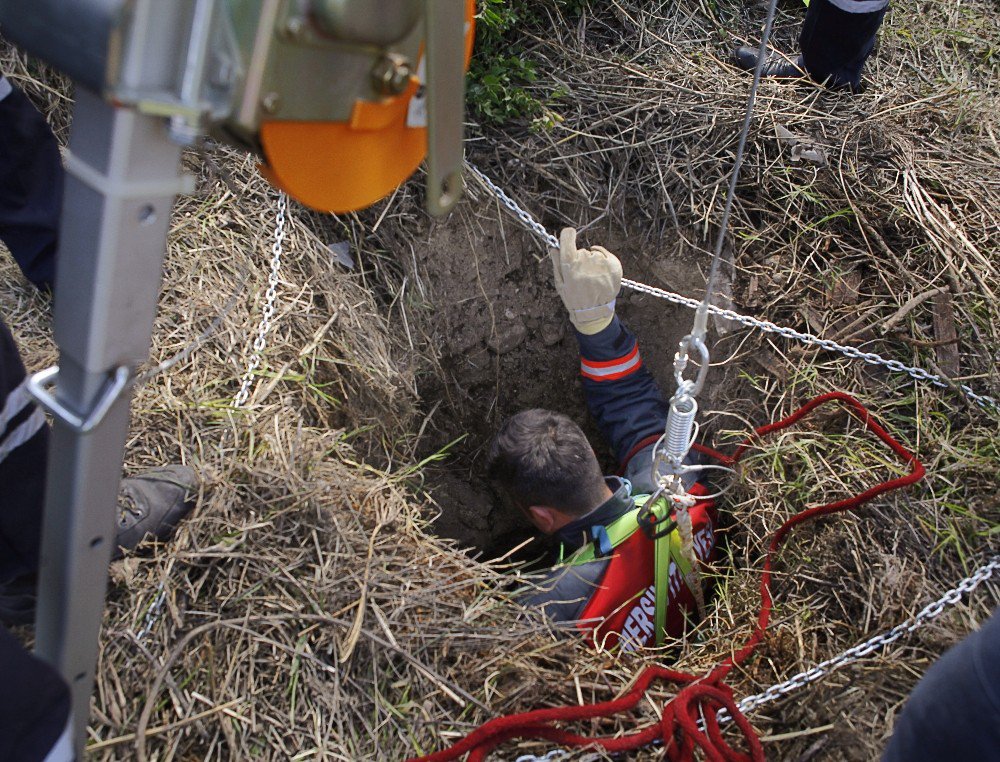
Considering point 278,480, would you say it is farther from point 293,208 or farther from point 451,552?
point 293,208

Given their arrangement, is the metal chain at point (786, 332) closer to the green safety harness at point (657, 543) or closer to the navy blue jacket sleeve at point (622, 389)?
the navy blue jacket sleeve at point (622, 389)

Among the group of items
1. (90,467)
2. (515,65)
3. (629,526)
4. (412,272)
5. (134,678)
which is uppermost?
(515,65)

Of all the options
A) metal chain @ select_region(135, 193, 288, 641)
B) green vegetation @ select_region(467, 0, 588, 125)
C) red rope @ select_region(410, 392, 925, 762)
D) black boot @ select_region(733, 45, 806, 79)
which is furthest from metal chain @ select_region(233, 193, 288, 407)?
black boot @ select_region(733, 45, 806, 79)

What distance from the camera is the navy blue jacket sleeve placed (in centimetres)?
264

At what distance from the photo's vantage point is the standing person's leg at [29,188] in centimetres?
217

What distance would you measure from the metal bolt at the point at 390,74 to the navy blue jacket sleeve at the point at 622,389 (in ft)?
5.75

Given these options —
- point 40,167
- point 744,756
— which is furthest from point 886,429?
point 40,167

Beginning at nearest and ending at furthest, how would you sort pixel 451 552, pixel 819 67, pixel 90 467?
1. pixel 90 467
2. pixel 451 552
3. pixel 819 67

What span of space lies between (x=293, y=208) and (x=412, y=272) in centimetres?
44

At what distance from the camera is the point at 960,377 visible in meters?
2.35

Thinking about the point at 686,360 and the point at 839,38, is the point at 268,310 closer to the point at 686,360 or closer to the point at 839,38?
the point at 686,360

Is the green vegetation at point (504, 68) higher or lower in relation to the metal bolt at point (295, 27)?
lower

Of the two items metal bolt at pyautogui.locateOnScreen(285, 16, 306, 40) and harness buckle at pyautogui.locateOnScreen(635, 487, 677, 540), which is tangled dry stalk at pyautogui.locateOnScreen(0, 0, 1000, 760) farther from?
metal bolt at pyautogui.locateOnScreen(285, 16, 306, 40)

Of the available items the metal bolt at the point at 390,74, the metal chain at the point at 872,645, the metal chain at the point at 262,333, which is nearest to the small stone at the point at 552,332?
the metal chain at the point at 262,333
